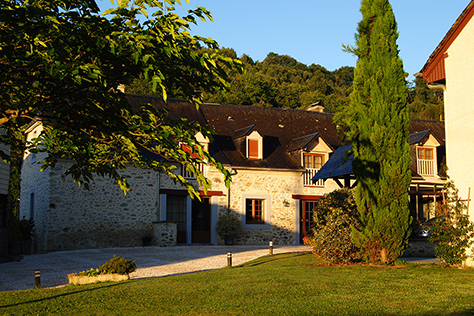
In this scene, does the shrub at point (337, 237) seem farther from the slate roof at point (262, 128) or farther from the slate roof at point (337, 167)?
the slate roof at point (262, 128)

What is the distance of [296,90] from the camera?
53.8 meters

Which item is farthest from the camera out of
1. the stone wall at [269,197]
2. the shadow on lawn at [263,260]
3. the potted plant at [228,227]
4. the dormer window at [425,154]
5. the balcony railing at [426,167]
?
the balcony railing at [426,167]

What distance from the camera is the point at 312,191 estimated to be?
2484 cm

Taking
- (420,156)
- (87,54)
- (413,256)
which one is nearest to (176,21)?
(87,54)

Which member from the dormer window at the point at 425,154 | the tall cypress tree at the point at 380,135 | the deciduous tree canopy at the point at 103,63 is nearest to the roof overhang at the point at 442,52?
the tall cypress tree at the point at 380,135

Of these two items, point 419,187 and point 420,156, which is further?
point 420,156

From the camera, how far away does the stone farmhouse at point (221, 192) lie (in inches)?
825

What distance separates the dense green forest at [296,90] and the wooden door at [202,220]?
7.56 m

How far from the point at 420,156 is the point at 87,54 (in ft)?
75.5

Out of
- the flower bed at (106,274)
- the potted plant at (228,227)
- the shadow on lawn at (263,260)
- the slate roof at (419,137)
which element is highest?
the slate roof at (419,137)

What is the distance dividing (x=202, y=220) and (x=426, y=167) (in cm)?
1175

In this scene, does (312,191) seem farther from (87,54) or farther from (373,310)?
(87,54)

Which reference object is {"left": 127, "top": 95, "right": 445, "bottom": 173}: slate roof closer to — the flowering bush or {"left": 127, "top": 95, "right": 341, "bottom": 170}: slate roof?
{"left": 127, "top": 95, "right": 341, "bottom": 170}: slate roof

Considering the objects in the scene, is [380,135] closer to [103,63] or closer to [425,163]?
[103,63]
